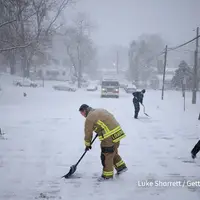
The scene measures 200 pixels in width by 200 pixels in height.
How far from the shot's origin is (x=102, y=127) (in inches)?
247

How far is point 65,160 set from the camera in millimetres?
8023

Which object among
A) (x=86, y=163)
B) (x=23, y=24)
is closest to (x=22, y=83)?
(x=23, y=24)


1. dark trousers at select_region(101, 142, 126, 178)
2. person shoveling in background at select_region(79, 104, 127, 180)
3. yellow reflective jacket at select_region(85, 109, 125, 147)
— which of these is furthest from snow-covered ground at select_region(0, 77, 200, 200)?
yellow reflective jacket at select_region(85, 109, 125, 147)

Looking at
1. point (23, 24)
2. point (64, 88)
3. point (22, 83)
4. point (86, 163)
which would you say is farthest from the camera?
point (64, 88)

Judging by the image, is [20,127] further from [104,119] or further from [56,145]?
[104,119]

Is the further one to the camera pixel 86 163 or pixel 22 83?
pixel 22 83

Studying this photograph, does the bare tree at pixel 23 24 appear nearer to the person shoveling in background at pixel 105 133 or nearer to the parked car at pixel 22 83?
the person shoveling in background at pixel 105 133

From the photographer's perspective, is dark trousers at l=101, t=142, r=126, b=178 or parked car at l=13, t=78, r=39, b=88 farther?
parked car at l=13, t=78, r=39, b=88

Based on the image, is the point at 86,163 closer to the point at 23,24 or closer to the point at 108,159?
the point at 108,159

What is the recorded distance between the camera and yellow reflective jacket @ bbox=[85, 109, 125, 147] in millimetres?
6199

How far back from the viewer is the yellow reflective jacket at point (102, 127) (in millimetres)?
6199

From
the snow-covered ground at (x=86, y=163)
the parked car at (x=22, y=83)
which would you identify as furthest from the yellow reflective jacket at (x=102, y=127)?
the parked car at (x=22, y=83)

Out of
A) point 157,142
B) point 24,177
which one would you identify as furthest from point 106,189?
point 157,142

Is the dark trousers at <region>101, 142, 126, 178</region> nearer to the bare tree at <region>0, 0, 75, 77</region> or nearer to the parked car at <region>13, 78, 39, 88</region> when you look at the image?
the bare tree at <region>0, 0, 75, 77</region>
